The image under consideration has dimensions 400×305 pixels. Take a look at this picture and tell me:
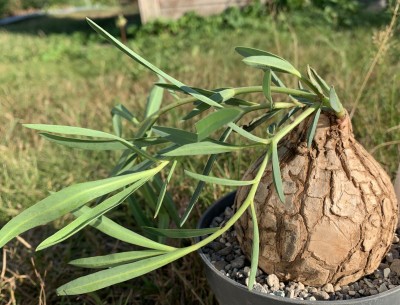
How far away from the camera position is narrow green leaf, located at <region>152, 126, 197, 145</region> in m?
0.69

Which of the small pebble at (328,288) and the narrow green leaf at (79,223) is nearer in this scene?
the narrow green leaf at (79,223)

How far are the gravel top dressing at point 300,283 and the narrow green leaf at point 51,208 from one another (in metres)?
0.30

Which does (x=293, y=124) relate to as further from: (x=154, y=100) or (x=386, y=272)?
(x=154, y=100)

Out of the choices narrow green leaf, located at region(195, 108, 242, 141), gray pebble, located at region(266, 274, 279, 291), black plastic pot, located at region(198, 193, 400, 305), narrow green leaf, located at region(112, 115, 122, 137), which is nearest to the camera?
narrow green leaf, located at region(195, 108, 242, 141)

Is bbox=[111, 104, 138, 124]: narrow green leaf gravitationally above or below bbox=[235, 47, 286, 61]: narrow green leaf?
below

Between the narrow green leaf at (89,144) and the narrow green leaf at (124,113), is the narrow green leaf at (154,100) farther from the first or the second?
the narrow green leaf at (89,144)

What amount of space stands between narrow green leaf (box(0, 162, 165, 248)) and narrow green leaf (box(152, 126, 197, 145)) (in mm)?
119

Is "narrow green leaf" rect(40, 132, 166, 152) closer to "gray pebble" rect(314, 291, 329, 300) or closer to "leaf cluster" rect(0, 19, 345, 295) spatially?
"leaf cluster" rect(0, 19, 345, 295)

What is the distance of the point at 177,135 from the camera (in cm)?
70

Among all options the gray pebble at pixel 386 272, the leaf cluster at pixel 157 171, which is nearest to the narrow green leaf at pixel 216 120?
the leaf cluster at pixel 157 171

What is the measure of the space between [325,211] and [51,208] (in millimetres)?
434

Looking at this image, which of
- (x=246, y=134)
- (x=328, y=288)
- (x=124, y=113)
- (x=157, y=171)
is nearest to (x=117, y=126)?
(x=124, y=113)

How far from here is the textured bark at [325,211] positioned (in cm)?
76

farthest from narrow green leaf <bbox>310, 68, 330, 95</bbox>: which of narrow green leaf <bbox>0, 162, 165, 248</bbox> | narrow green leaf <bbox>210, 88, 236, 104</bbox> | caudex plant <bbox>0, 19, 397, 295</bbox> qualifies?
narrow green leaf <bbox>0, 162, 165, 248</bbox>
